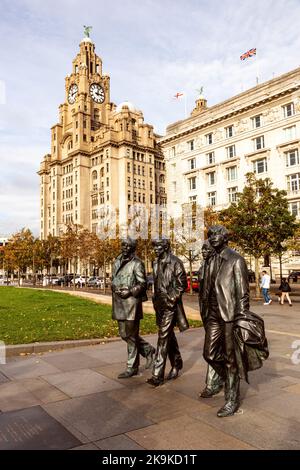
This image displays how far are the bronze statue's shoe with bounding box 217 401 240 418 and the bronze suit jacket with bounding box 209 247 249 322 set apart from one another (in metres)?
0.99

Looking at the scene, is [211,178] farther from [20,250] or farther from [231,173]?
[20,250]

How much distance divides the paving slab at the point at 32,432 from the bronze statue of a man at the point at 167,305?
1835 millimetres

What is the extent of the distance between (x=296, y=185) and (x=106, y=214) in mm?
44636

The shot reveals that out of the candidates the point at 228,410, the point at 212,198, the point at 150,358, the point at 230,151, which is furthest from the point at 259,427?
the point at 212,198

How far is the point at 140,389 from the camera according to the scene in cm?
571

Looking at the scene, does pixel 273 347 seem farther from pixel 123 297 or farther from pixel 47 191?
pixel 47 191

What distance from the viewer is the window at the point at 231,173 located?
50.2 m

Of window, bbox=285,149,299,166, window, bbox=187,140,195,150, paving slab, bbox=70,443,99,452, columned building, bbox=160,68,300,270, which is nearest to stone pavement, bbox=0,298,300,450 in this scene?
paving slab, bbox=70,443,99,452

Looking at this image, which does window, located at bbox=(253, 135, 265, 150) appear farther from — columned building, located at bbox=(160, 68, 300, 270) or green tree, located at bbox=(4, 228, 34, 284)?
green tree, located at bbox=(4, 228, 34, 284)

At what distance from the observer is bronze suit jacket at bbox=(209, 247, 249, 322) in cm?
470

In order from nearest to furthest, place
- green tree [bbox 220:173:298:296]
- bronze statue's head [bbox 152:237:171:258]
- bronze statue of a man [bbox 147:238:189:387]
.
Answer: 1. bronze statue of a man [bbox 147:238:189:387]
2. bronze statue's head [bbox 152:237:171:258]
3. green tree [bbox 220:173:298:296]

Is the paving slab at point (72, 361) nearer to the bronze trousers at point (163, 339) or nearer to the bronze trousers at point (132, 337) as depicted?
the bronze trousers at point (132, 337)

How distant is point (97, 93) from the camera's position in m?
96.1

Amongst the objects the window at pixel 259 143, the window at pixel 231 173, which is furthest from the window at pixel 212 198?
the window at pixel 259 143
